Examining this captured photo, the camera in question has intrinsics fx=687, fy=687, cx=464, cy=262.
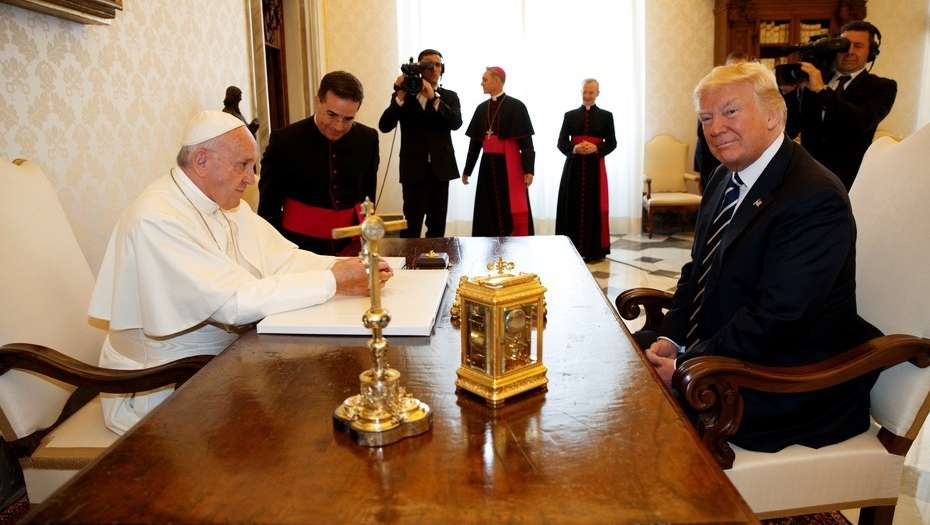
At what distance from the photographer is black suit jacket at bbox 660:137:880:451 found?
5.74 feet

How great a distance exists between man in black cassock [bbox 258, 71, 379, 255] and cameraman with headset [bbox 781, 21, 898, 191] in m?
2.69

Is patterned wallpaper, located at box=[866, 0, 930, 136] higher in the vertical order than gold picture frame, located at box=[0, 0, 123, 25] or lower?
higher

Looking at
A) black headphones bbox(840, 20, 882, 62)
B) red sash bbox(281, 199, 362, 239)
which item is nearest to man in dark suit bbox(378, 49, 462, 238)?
red sash bbox(281, 199, 362, 239)

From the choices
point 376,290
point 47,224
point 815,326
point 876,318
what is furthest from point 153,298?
point 876,318

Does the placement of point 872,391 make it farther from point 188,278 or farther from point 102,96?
point 102,96

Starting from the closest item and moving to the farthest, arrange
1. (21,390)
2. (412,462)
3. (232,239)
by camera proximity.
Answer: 1. (412,462)
2. (21,390)
3. (232,239)

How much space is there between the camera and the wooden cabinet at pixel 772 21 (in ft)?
26.6

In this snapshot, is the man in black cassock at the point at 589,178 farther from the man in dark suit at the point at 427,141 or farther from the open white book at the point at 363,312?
the open white book at the point at 363,312

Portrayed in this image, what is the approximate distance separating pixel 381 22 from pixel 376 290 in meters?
7.89

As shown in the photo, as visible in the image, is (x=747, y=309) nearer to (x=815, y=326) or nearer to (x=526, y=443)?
(x=815, y=326)

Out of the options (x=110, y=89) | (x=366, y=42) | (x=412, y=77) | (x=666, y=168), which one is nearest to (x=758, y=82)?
(x=110, y=89)

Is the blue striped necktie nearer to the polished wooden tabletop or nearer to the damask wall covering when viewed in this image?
the polished wooden tabletop

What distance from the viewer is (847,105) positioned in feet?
13.1

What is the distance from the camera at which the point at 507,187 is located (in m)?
6.82
